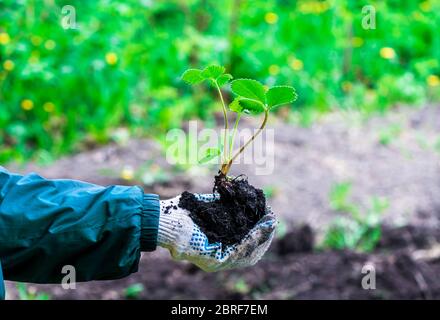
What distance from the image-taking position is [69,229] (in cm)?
186

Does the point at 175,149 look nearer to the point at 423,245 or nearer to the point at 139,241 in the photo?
the point at 423,245

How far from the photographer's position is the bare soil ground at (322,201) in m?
3.12

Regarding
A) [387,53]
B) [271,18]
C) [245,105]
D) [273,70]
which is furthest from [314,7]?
[245,105]

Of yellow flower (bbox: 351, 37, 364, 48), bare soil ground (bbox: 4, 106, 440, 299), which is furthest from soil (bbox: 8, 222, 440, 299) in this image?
yellow flower (bbox: 351, 37, 364, 48)

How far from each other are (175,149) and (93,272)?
236 centimetres

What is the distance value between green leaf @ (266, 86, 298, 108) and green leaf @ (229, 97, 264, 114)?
0.06 metres

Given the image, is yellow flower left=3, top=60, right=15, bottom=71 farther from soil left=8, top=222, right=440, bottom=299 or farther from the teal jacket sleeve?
the teal jacket sleeve

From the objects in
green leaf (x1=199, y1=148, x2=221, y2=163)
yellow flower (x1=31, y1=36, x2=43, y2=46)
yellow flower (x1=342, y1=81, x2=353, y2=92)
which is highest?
yellow flower (x1=31, y1=36, x2=43, y2=46)

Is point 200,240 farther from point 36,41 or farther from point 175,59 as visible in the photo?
point 175,59

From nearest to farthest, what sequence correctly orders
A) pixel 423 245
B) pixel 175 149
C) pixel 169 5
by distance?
pixel 423 245 < pixel 175 149 < pixel 169 5

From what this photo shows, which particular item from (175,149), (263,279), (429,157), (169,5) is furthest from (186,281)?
(169,5)

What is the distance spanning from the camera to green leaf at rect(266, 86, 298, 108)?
1.87m
